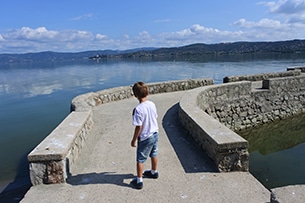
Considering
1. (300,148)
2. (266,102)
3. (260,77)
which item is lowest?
(300,148)

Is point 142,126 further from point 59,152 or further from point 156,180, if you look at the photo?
point 59,152

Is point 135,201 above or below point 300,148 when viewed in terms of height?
above

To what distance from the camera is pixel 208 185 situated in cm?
417

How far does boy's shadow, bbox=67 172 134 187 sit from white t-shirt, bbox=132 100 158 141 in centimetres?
86

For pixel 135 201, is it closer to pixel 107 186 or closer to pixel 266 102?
pixel 107 186

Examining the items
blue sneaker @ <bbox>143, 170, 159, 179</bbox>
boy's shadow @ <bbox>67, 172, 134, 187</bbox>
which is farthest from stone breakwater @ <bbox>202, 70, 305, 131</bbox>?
boy's shadow @ <bbox>67, 172, 134, 187</bbox>

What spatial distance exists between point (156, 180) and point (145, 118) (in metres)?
1.09

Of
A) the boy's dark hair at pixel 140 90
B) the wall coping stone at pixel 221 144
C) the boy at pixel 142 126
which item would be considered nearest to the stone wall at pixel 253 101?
the wall coping stone at pixel 221 144

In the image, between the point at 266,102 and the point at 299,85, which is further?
the point at 299,85

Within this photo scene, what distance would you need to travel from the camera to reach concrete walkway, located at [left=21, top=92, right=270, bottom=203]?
3.89 m

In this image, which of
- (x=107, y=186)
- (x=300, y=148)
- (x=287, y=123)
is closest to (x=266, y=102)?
(x=287, y=123)

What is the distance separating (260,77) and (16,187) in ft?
49.4

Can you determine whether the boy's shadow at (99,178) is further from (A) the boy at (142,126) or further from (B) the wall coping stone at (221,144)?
(B) the wall coping stone at (221,144)

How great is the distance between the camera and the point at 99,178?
4578 mm
